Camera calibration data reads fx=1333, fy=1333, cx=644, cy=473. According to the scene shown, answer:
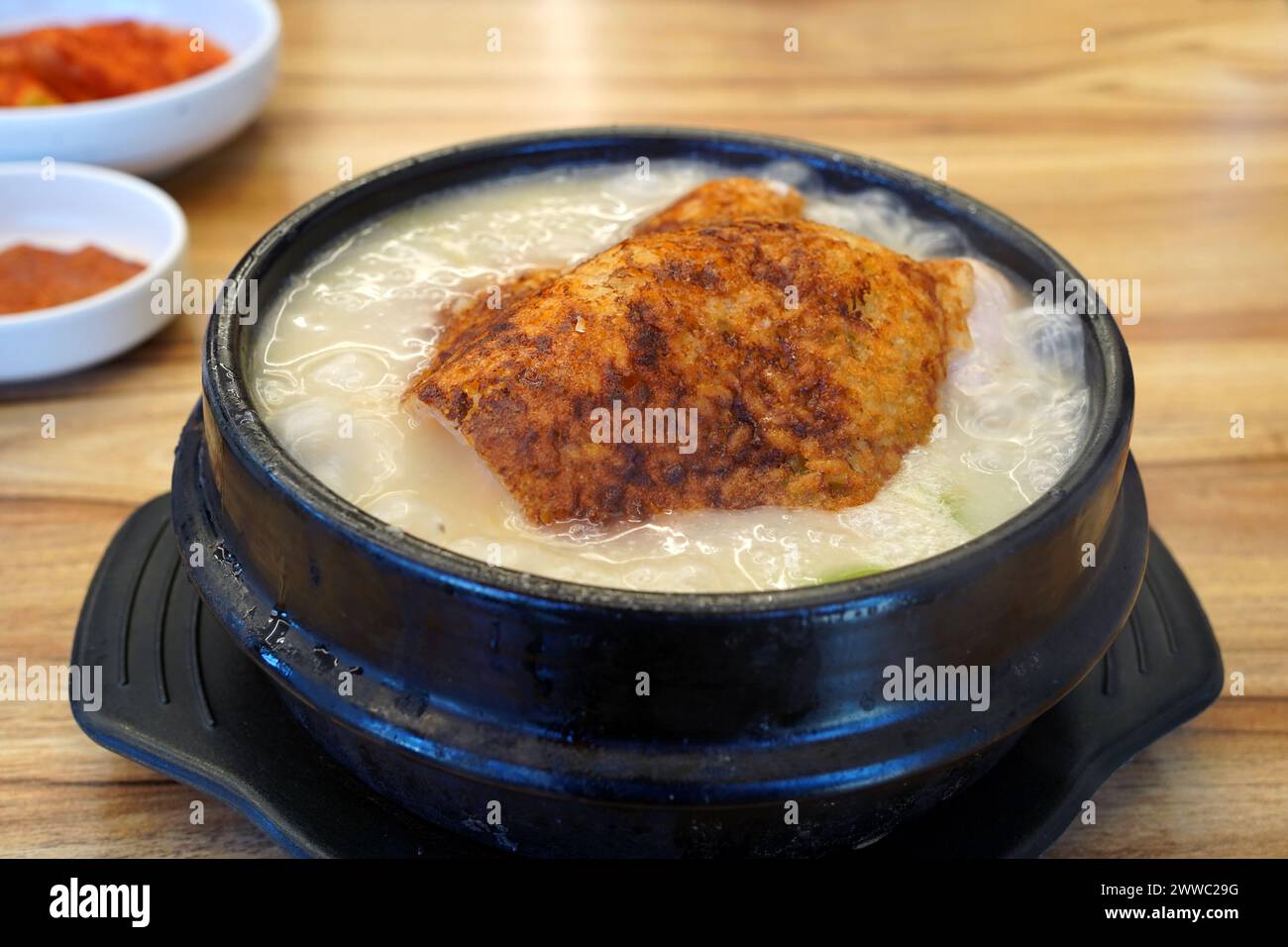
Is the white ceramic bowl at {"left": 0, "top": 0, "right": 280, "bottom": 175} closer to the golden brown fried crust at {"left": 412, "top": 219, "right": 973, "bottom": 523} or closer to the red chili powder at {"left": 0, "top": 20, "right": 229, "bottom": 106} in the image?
the red chili powder at {"left": 0, "top": 20, "right": 229, "bottom": 106}

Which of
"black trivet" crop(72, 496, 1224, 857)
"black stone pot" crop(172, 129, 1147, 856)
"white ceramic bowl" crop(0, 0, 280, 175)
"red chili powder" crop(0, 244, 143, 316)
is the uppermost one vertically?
"white ceramic bowl" crop(0, 0, 280, 175)

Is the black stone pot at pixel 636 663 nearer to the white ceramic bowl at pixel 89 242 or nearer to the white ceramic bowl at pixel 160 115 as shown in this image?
the white ceramic bowl at pixel 89 242

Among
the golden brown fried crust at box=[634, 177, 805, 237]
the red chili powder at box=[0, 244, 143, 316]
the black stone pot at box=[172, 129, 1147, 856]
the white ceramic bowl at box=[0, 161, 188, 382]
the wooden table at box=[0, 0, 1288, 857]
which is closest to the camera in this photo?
the black stone pot at box=[172, 129, 1147, 856]

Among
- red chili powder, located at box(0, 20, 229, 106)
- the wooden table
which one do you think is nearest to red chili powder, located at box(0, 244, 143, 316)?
the wooden table

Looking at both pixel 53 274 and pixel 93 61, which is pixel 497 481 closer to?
pixel 53 274

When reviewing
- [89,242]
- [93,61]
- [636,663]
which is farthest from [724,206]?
[93,61]

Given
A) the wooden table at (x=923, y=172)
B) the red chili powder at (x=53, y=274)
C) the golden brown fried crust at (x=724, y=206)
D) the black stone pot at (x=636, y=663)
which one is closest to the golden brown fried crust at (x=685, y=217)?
the golden brown fried crust at (x=724, y=206)
